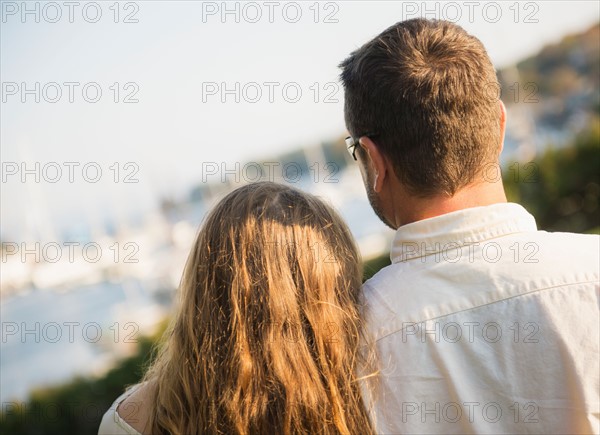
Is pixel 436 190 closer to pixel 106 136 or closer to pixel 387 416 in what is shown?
pixel 387 416

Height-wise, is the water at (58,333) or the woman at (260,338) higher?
the woman at (260,338)

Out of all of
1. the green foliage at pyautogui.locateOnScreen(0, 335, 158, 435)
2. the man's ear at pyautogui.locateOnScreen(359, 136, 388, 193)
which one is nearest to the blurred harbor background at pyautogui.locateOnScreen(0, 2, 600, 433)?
the green foliage at pyautogui.locateOnScreen(0, 335, 158, 435)

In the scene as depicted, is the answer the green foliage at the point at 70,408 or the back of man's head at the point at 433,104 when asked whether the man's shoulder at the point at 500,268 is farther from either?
the green foliage at the point at 70,408

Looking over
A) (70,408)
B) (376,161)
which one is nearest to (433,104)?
(376,161)

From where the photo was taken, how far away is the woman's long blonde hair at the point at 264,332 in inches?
61.5

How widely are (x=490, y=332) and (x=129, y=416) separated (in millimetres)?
936

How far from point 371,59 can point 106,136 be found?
25.1 metres

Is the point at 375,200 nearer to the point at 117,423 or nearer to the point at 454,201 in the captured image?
the point at 454,201

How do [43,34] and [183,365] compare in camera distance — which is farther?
[43,34]

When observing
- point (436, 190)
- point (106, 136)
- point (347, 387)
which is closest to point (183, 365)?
point (347, 387)

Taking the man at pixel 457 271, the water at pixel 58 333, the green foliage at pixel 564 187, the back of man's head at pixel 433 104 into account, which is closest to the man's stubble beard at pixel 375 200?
the man at pixel 457 271

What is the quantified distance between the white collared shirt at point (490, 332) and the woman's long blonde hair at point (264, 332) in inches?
4.3

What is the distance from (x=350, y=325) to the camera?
162 centimetres

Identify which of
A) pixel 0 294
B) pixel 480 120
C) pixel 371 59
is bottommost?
pixel 0 294
